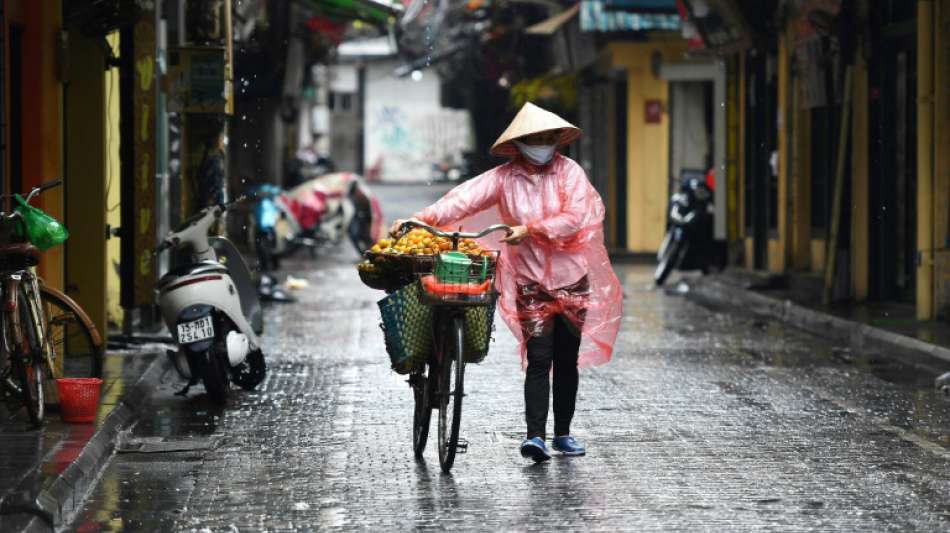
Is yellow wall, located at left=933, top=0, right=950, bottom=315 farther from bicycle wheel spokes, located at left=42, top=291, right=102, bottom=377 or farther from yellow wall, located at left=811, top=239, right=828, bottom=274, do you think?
bicycle wheel spokes, located at left=42, top=291, right=102, bottom=377

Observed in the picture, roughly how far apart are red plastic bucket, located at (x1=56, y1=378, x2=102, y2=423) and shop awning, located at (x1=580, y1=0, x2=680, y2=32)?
1923cm

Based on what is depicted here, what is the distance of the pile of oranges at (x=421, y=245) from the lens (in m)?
8.10

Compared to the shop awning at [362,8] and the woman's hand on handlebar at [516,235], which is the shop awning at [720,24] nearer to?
the shop awning at [362,8]

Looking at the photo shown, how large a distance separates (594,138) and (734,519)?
28.2 metres

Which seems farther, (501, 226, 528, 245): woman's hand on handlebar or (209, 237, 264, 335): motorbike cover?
(209, 237, 264, 335): motorbike cover

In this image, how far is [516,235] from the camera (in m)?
8.15

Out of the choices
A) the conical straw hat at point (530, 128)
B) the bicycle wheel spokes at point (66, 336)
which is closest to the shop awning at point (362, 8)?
the bicycle wheel spokes at point (66, 336)

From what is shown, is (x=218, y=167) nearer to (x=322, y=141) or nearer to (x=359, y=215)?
(x=359, y=215)

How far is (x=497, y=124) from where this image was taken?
5012 cm

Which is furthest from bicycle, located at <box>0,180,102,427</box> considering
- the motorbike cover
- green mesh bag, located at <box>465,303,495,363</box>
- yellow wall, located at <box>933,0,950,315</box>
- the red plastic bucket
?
yellow wall, located at <box>933,0,950,315</box>

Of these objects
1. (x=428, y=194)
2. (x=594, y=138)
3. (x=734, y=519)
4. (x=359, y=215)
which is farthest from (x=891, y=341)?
(x=428, y=194)

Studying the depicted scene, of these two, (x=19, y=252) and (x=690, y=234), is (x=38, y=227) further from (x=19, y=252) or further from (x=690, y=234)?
(x=690, y=234)

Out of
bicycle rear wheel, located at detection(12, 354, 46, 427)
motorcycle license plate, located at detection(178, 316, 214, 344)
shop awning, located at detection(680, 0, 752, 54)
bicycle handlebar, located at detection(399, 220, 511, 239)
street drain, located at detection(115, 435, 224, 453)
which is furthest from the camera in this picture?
shop awning, located at detection(680, 0, 752, 54)

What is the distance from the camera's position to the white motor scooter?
10.4 meters
